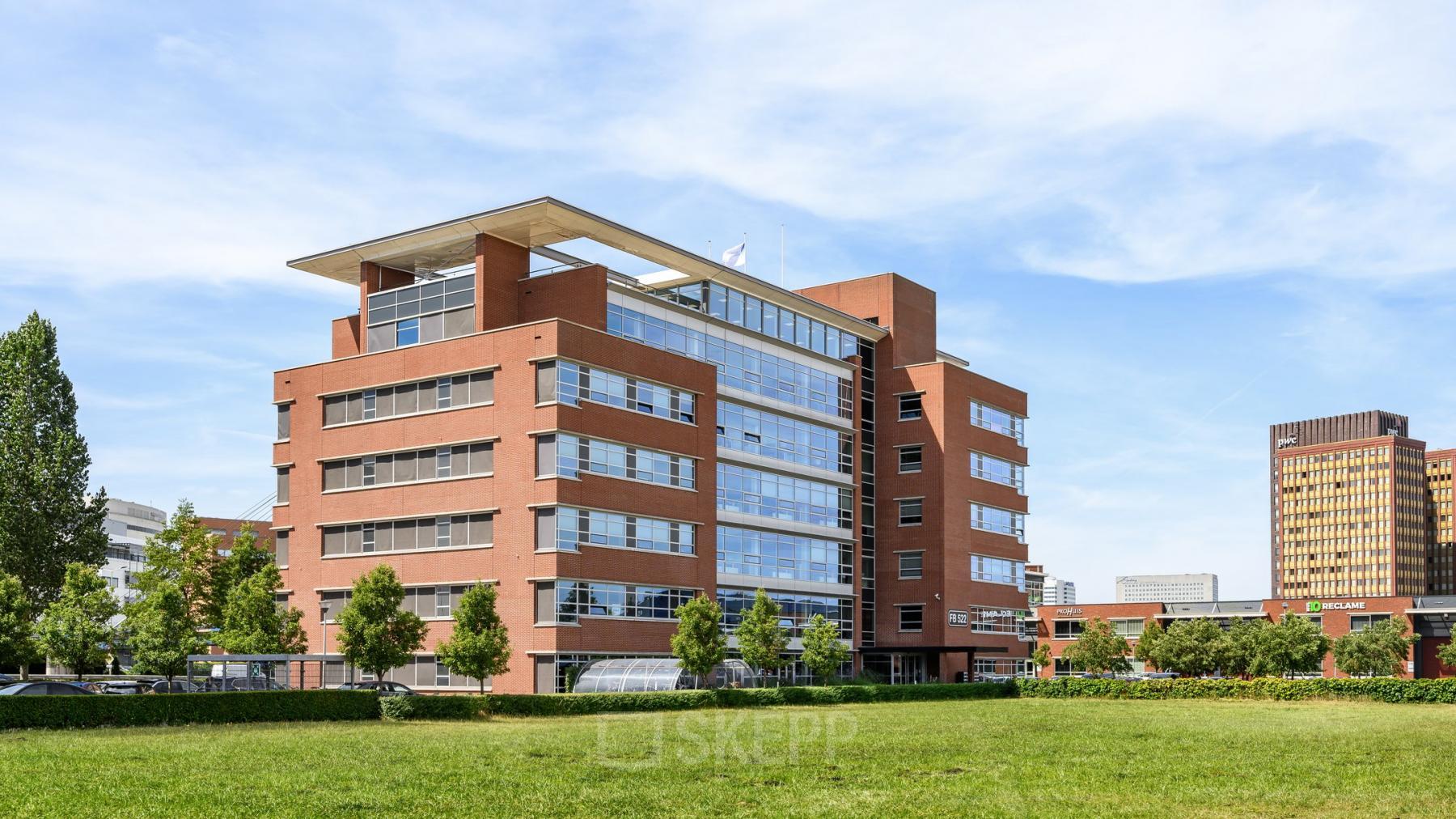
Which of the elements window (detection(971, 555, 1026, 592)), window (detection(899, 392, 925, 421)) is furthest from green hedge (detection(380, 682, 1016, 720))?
window (detection(899, 392, 925, 421))

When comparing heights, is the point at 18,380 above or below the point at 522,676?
above

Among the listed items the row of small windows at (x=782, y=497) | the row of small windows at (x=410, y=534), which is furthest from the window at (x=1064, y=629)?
the row of small windows at (x=410, y=534)

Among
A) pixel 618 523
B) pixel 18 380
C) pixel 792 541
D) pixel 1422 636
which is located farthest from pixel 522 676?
pixel 1422 636

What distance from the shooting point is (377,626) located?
52.9 metres

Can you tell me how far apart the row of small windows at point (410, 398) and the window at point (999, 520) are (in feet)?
124

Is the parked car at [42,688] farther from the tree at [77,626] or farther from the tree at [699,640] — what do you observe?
the tree at [699,640]

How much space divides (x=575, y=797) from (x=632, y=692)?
31693mm

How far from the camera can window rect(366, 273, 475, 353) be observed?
67.9 metres

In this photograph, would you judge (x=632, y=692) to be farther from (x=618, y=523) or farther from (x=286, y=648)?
(x=286, y=648)

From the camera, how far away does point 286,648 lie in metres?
61.2

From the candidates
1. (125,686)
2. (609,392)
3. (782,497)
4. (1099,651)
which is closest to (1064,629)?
(1099,651)

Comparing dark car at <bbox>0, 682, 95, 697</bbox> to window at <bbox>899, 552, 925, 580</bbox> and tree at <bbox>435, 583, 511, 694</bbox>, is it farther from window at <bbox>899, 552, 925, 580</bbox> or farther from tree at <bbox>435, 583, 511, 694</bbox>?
window at <bbox>899, 552, 925, 580</bbox>

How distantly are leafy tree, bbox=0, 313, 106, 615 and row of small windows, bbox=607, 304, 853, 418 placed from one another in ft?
109

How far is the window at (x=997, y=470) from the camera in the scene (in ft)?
299
